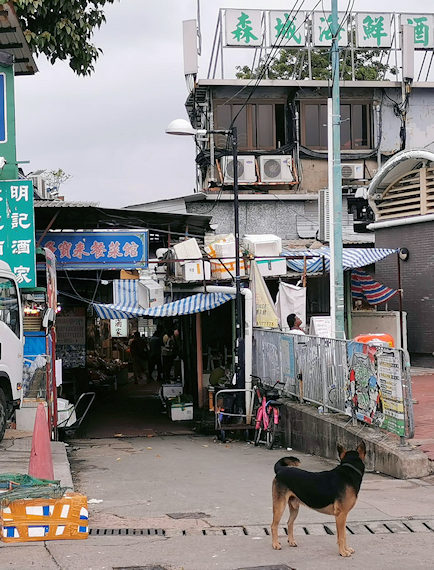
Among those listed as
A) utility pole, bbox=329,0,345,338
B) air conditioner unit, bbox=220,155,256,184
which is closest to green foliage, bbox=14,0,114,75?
utility pole, bbox=329,0,345,338

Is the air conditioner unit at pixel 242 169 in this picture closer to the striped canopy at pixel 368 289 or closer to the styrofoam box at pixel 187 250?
the striped canopy at pixel 368 289

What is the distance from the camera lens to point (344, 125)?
3009 centimetres

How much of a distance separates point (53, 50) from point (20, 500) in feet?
36.1

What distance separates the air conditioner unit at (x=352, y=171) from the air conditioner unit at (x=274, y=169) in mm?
1973

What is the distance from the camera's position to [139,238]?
17.4m

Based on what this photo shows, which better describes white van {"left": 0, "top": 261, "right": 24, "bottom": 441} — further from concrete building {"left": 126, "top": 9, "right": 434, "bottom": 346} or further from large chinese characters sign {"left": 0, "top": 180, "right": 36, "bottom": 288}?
concrete building {"left": 126, "top": 9, "right": 434, "bottom": 346}

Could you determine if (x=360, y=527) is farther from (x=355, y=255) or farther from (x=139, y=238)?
(x=355, y=255)

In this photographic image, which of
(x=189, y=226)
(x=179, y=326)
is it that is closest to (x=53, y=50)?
(x=189, y=226)

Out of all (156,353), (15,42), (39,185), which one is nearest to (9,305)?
(15,42)

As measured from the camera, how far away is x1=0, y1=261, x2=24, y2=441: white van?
1272 cm

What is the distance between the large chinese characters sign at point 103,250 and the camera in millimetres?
17391

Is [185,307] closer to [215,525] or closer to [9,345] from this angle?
[9,345]

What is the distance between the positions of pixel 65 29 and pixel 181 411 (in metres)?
8.92

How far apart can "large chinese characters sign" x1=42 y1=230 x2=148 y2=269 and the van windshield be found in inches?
161
